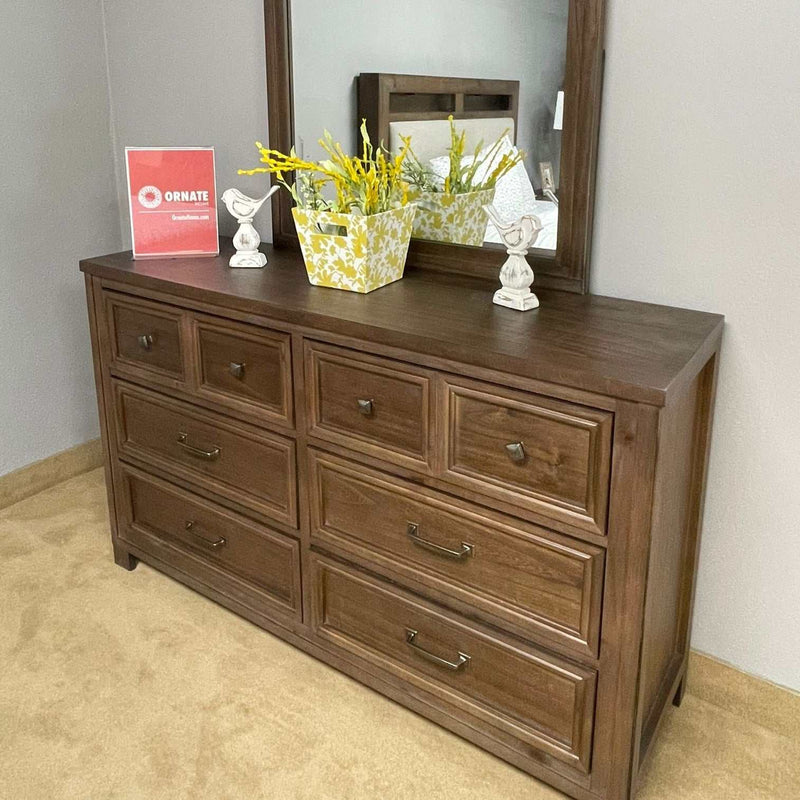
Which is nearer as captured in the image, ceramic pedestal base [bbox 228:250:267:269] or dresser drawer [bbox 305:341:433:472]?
dresser drawer [bbox 305:341:433:472]

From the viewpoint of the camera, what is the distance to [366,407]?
5.17 feet

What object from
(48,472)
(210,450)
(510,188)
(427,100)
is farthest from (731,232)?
(48,472)

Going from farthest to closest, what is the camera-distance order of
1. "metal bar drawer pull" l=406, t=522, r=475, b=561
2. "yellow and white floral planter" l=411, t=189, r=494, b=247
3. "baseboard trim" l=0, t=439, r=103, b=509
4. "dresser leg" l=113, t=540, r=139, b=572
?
"baseboard trim" l=0, t=439, r=103, b=509, "dresser leg" l=113, t=540, r=139, b=572, "yellow and white floral planter" l=411, t=189, r=494, b=247, "metal bar drawer pull" l=406, t=522, r=475, b=561

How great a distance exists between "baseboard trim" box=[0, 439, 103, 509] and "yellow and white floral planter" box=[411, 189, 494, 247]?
1.44 metres

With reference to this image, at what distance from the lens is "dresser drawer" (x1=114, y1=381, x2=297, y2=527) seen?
1.81 m

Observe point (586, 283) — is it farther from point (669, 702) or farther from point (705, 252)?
point (669, 702)

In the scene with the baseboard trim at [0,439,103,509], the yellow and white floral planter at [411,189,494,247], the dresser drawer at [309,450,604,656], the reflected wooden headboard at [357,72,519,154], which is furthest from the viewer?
the baseboard trim at [0,439,103,509]

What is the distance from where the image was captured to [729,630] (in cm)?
176

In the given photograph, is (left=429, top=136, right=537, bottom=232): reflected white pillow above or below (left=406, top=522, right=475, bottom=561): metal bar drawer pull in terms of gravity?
above

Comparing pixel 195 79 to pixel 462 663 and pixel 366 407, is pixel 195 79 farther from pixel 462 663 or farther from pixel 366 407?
pixel 462 663

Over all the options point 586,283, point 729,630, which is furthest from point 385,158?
point 729,630

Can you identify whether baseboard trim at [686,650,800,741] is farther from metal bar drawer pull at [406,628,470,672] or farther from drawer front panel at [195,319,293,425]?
drawer front panel at [195,319,293,425]

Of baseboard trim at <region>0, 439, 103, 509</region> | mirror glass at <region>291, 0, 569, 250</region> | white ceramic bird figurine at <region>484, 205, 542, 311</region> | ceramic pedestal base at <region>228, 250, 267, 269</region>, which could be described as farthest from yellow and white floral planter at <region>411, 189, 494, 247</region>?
baseboard trim at <region>0, 439, 103, 509</region>

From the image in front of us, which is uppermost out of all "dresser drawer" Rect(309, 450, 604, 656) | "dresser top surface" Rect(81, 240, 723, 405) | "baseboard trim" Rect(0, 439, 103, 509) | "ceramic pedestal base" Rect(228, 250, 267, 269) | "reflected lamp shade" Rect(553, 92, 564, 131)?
"reflected lamp shade" Rect(553, 92, 564, 131)
